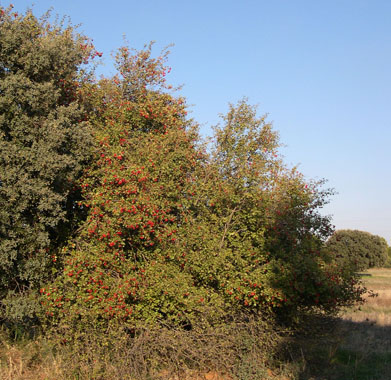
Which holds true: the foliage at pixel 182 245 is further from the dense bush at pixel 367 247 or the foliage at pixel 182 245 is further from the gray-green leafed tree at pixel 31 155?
the dense bush at pixel 367 247

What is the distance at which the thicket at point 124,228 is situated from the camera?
889 cm

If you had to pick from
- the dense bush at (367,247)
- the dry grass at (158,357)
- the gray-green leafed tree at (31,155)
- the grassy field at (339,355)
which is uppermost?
the gray-green leafed tree at (31,155)

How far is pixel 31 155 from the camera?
900 cm

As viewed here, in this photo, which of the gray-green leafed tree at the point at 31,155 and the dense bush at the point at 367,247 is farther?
the dense bush at the point at 367,247

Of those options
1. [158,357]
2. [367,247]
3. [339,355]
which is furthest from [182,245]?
[367,247]

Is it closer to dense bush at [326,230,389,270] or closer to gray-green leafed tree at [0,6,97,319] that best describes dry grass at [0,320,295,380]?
gray-green leafed tree at [0,6,97,319]

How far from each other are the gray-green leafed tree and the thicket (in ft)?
0.10

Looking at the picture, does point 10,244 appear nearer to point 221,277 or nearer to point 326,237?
point 221,277

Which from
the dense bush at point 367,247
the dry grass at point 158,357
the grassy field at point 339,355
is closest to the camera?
the dry grass at point 158,357

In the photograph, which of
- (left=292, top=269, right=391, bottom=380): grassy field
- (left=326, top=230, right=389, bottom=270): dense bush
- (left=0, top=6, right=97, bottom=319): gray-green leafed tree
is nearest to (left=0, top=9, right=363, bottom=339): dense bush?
(left=0, top=6, right=97, bottom=319): gray-green leafed tree

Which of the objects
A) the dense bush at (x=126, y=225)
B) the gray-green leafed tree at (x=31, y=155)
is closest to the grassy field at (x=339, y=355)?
the dense bush at (x=126, y=225)

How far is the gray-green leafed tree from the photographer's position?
29.0 feet

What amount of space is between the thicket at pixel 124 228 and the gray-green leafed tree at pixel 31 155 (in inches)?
1.2

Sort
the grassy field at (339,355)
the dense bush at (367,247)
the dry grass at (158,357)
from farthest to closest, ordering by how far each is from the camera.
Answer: the dense bush at (367,247) → the grassy field at (339,355) → the dry grass at (158,357)
